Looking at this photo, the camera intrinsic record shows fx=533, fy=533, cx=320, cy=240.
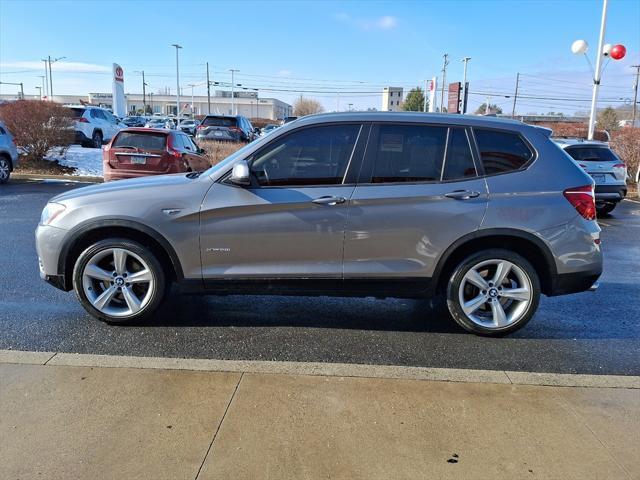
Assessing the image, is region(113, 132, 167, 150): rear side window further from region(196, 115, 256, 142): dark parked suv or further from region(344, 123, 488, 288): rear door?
region(196, 115, 256, 142): dark parked suv

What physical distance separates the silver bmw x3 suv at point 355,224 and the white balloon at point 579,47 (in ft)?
54.4

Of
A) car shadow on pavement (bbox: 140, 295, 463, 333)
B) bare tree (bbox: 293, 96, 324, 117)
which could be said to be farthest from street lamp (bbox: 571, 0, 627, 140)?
bare tree (bbox: 293, 96, 324, 117)

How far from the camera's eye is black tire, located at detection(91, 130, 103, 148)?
22.2 meters

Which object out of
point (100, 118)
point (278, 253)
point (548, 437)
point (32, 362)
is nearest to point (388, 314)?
point (278, 253)

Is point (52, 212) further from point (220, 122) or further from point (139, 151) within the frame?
point (220, 122)

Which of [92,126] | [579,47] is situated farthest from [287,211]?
[92,126]

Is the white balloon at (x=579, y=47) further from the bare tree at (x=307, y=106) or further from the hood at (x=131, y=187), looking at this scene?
the bare tree at (x=307, y=106)

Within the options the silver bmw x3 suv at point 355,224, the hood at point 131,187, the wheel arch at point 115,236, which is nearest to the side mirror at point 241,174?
the silver bmw x3 suv at point 355,224

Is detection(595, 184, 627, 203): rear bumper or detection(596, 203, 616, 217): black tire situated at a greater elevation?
detection(595, 184, 627, 203): rear bumper

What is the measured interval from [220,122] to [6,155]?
9.66 metres

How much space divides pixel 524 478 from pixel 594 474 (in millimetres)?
376

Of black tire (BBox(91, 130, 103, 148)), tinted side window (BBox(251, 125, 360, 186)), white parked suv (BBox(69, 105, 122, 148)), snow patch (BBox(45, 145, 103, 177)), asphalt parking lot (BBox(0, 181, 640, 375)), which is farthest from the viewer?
black tire (BBox(91, 130, 103, 148))

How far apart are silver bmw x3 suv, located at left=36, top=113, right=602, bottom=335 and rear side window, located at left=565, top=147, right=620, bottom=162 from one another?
27.8ft

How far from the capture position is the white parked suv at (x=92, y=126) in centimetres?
2150
